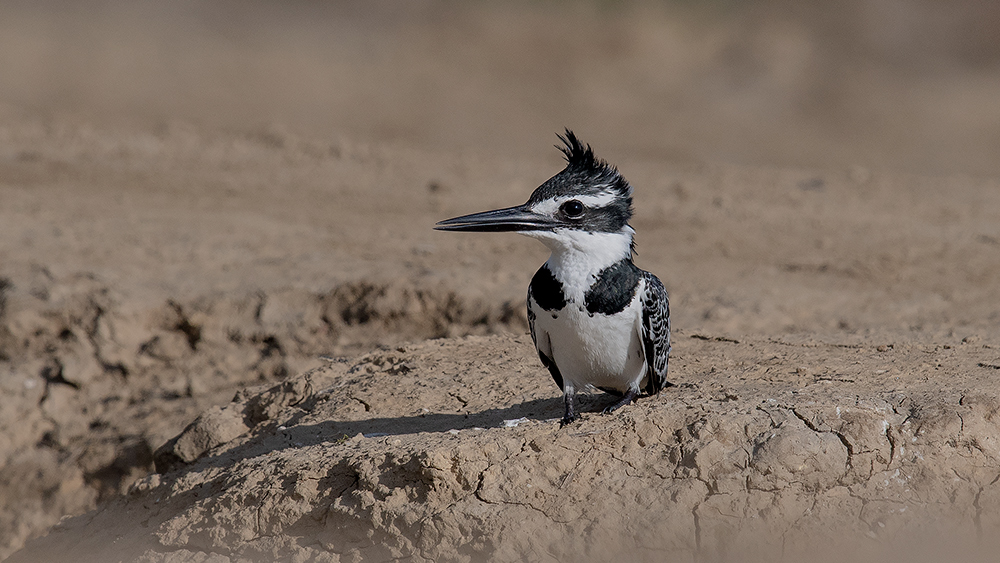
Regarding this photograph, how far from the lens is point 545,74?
576 inches

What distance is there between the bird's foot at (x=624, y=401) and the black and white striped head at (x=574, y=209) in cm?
74

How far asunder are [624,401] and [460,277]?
316cm

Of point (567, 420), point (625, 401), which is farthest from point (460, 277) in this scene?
point (567, 420)

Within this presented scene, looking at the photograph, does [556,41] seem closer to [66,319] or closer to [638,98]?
[638,98]

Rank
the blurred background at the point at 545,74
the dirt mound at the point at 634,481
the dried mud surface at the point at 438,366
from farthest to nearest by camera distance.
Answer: the blurred background at the point at 545,74, the dried mud surface at the point at 438,366, the dirt mound at the point at 634,481

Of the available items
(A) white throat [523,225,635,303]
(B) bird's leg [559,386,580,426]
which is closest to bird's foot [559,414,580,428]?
(B) bird's leg [559,386,580,426]

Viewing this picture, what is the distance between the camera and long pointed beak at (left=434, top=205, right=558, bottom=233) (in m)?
3.84

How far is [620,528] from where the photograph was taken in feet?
11.1

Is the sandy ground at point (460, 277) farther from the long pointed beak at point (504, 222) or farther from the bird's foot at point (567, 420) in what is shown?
the long pointed beak at point (504, 222)

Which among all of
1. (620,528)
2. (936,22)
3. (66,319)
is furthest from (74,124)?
(936,22)

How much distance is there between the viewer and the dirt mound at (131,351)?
607 centimetres

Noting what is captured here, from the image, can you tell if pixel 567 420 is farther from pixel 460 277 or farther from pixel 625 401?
pixel 460 277

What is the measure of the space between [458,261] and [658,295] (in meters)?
3.88

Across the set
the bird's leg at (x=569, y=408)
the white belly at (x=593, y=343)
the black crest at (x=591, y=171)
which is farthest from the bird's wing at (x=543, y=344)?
the black crest at (x=591, y=171)
